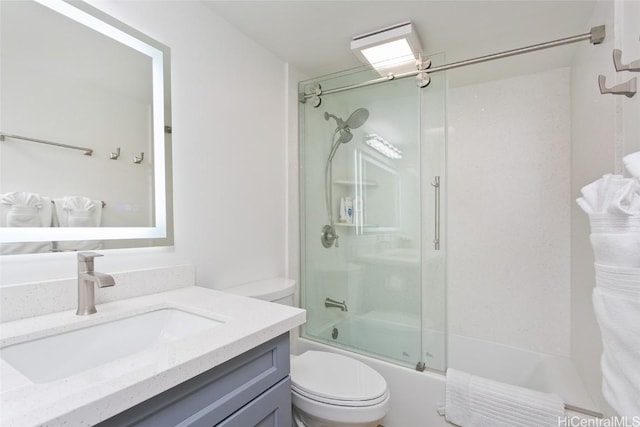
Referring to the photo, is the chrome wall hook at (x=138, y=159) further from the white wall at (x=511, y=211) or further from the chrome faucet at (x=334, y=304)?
the white wall at (x=511, y=211)

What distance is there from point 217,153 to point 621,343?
160 centimetres

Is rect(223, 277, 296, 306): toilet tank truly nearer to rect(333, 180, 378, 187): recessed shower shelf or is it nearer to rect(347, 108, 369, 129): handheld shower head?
rect(333, 180, 378, 187): recessed shower shelf

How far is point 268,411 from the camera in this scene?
0.89m

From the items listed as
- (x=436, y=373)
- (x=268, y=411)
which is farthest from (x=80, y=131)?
(x=436, y=373)

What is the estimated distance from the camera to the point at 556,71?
6.77ft

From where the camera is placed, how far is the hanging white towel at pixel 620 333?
0.65m

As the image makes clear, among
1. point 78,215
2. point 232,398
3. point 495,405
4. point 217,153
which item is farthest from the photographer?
point 217,153

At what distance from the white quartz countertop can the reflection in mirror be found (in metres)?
0.28

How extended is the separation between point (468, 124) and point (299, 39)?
1421 mm

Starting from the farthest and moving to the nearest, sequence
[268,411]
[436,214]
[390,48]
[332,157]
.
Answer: [332,157] → [436,214] → [390,48] → [268,411]

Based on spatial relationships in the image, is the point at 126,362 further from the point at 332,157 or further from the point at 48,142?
the point at 332,157

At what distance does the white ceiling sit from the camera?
1.47 metres

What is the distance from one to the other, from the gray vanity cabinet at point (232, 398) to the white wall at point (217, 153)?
658mm

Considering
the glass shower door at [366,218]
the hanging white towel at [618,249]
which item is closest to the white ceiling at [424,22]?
the glass shower door at [366,218]
